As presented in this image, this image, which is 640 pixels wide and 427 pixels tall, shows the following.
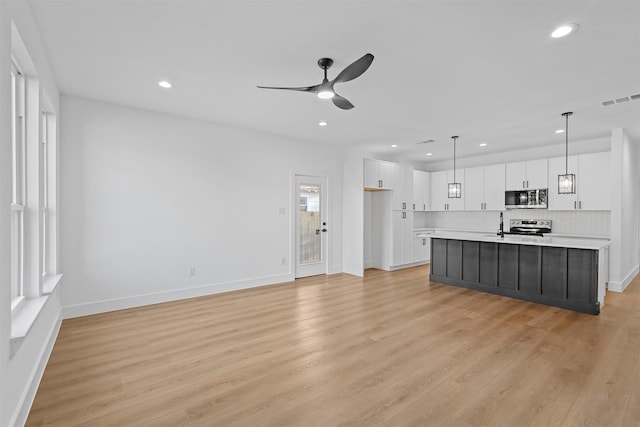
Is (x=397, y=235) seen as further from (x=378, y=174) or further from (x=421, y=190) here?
(x=421, y=190)

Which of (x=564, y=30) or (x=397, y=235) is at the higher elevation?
(x=564, y=30)

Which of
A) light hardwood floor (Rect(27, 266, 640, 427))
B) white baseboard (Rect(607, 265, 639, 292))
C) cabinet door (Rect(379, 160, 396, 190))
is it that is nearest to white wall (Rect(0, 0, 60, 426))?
light hardwood floor (Rect(27, 266, 640, 427))

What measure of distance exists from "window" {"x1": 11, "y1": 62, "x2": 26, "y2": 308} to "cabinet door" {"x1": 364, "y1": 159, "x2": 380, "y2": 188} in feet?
17.3

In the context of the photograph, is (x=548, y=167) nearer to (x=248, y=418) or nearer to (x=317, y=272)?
(x=317, y=272)

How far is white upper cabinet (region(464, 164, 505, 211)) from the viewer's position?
→ 711 cm

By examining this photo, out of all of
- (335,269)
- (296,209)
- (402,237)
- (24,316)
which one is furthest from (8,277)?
(402,237)

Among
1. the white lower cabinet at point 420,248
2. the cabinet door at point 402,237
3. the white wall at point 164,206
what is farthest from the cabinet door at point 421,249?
the white wall at point 164,206

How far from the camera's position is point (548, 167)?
250 inches

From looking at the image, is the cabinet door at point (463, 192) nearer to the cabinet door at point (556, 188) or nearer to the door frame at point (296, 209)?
the cabinet door at point (556, 188)

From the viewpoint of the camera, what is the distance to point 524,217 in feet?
23.1

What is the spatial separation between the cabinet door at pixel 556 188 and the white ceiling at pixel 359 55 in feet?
4.29

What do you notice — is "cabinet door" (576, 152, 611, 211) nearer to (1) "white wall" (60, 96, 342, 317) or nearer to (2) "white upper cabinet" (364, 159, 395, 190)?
(2) "white upper cabinet" (364, 159, 395, 190)

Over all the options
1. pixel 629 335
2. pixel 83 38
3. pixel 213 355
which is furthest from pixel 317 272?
pixel 83 38

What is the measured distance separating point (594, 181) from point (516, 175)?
1311 mm
